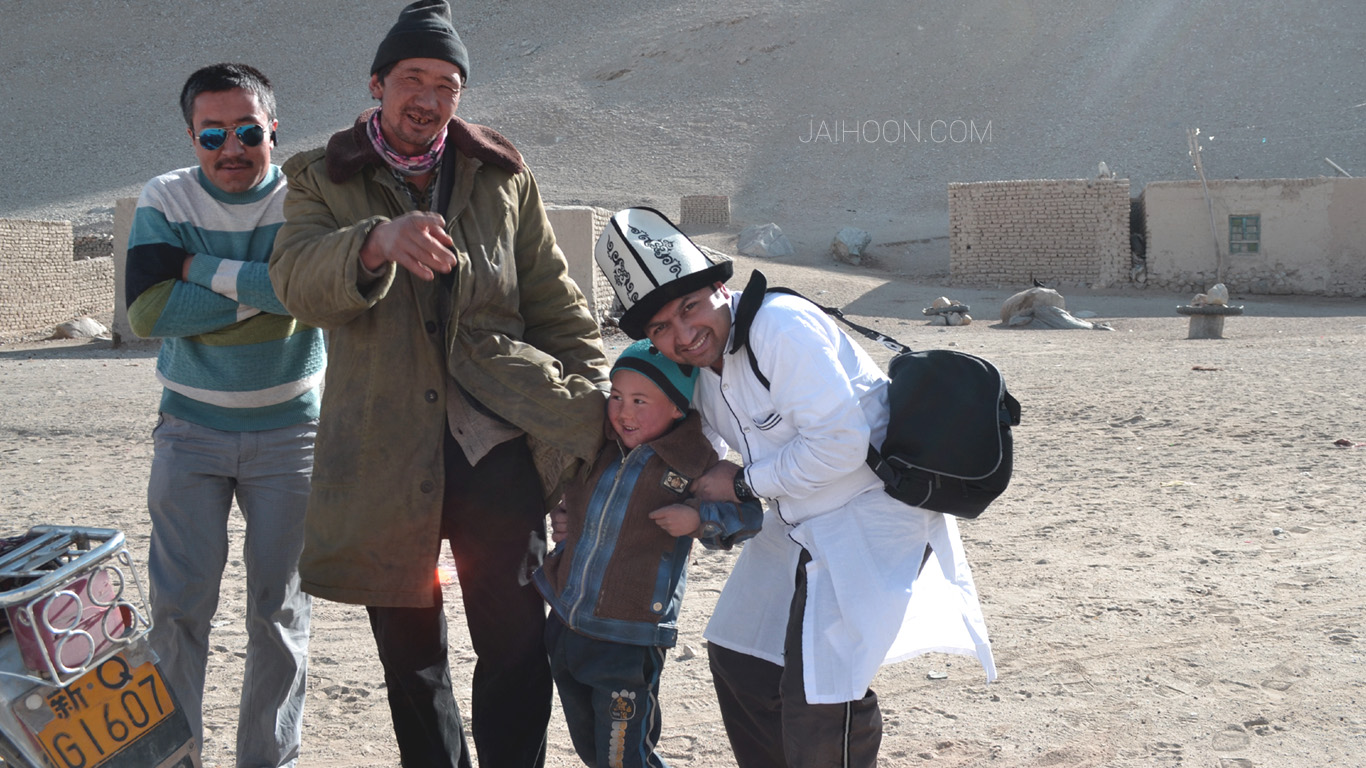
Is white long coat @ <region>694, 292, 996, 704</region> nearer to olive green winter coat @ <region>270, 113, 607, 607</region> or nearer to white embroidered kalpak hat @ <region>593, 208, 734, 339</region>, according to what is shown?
white embroidered kalpak hat @ <region>593, 208, 734, 339</region>

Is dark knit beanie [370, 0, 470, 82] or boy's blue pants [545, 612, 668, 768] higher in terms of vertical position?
dark knit beanie [370, 0, 470, 82]

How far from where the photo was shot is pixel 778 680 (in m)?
2.52

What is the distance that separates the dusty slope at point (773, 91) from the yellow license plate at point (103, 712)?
24693 millimetres

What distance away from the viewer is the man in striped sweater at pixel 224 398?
8.68 feet

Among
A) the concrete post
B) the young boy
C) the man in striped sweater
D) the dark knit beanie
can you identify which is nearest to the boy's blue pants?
the young boy

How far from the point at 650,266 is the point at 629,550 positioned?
2.07 ft

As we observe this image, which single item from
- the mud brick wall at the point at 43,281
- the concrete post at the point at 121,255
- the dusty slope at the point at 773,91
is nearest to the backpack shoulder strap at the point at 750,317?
the concrete post at the point at 121,255

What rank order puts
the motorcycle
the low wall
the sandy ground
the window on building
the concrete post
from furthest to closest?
the window on building → the low wall → the concrete post → the sandy ground → the motorcycle

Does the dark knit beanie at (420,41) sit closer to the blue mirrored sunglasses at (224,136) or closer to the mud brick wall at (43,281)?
the blue mirrored sunglasses at (224,136)

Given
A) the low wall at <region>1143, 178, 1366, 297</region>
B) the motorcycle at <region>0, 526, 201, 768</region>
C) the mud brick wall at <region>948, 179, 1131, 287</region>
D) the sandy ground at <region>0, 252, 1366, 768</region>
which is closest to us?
the motorcycle at <region>0, 526, 201, 768</region>

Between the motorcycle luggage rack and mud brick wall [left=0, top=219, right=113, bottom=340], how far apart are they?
16309 mm

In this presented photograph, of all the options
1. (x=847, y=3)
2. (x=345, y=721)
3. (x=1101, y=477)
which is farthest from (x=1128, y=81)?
(x=345, y=721)

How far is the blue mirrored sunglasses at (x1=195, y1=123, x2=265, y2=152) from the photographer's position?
2686mm

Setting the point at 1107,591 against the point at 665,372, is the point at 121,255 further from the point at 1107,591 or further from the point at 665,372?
the point at 665,372
